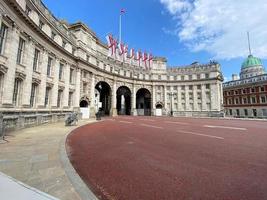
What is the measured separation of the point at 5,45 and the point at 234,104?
70598mm

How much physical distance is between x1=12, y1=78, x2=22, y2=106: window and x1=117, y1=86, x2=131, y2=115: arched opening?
3944cm

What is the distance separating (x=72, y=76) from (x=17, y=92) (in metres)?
13.3

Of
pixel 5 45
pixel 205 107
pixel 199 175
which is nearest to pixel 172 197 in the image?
pixel 199 175

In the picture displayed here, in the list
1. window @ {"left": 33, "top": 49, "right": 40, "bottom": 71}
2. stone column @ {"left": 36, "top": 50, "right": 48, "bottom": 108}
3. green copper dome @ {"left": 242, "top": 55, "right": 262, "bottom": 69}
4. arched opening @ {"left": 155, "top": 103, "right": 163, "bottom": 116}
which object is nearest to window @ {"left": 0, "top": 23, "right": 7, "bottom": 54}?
window @ {"left": 33, "top": 49, "right": 40, "bottom": 71}

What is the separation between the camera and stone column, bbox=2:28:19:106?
1337cm

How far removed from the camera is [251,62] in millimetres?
95188

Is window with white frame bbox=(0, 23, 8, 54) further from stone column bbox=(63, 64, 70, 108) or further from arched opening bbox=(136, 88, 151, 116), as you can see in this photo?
arched opening bbox=(136, 88, 151, 116)

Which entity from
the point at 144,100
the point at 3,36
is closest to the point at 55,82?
the point at 3,36

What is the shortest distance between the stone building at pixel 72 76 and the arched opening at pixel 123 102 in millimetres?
345

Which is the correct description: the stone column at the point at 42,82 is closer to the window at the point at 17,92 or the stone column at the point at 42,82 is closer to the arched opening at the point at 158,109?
the window at the point at 17,92

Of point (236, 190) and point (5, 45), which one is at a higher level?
point (5, 45)

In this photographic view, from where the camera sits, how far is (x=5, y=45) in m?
13.4

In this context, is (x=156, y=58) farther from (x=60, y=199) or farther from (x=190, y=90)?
(x=60, y=199)

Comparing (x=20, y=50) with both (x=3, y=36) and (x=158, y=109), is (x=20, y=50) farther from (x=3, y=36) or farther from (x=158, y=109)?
(x=158, y=109)
